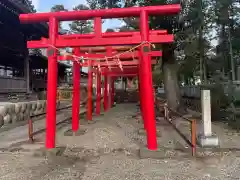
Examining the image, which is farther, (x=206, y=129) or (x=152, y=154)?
(x=206, y=129)

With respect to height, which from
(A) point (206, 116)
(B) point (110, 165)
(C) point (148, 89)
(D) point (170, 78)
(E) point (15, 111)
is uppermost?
(D) point (170, 78)

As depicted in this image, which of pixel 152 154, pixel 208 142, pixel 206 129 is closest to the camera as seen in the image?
pixel 152 154

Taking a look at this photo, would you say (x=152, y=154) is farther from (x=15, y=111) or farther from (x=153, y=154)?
(x=15, y=111)

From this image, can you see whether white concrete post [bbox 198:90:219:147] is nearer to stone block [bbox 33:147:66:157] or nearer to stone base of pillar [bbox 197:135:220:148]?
stone base of pillar [bbox 197:135:220:148]

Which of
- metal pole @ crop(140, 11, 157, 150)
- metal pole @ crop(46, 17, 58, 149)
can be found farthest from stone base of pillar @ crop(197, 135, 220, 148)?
metal pole @ crop(46, 17, 58, 149)

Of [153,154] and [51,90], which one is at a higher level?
[51,90]

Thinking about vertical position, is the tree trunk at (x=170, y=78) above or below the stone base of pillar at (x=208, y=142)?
above

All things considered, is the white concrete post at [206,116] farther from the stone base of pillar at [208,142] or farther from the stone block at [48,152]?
the stone block at [48,152]

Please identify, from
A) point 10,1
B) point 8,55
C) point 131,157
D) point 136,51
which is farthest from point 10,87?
point 131,157

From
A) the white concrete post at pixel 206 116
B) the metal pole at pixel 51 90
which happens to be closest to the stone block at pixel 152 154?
the white concrete post at pixel 206 116

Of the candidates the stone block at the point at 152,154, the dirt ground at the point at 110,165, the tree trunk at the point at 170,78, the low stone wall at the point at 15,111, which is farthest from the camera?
the tree trunk at the point at 170,78

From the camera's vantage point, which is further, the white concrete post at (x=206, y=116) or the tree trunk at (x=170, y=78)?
the tree trunk at (x=170, y=78)

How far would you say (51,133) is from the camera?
5965 millimetres

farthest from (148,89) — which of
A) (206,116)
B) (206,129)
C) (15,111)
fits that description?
(15,111)
